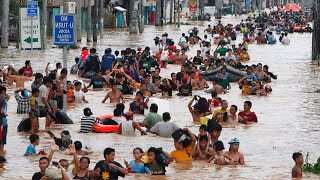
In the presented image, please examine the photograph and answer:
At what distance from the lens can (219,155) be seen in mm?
19141

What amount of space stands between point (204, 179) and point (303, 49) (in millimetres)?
44155

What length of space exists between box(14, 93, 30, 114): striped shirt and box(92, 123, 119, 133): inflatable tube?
1.98 metres

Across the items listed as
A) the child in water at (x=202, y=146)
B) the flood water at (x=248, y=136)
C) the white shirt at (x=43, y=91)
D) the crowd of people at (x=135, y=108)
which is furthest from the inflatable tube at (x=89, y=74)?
the child in water at (x=202, y=146)

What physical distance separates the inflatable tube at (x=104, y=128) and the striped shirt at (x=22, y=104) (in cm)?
198

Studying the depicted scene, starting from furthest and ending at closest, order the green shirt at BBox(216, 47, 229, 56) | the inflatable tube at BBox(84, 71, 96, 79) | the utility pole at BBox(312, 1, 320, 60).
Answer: the utility pole at BBox(312, 1, 320, 60) → the green shirt at BBox(216, 47, 229, 56) → the inflatable tube at BBox(84, 71, 96, 79)

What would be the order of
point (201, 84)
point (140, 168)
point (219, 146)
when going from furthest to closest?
point (201, 84)
point (219, 146)
point (140, 168)

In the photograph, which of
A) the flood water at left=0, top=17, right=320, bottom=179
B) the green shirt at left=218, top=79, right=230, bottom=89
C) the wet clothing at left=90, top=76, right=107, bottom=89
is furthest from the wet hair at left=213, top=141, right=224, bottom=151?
the green shirt at left=218, top=79, right=230, bottom=89

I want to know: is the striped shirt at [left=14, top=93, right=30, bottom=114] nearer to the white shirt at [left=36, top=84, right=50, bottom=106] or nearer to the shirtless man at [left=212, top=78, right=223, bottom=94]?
the white shirt at [left=36, top=84, right=50, bottom=106]

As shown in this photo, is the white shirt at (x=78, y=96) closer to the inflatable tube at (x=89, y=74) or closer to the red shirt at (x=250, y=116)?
the red shirt at (x=250, y=116)

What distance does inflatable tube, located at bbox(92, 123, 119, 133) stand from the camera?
22.6m

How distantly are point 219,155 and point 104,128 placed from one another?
415 cm

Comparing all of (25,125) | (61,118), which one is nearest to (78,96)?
(61,118)

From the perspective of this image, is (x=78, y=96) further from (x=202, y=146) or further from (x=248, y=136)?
(x=202, y=146)

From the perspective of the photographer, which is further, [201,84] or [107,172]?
[201,84]
